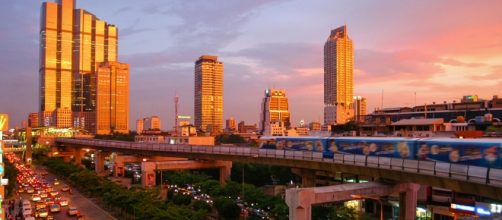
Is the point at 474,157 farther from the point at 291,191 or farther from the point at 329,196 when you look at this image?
the point at 291,191

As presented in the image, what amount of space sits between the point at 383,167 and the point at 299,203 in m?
9.82

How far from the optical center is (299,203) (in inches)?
1346

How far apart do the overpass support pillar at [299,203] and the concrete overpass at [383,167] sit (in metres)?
8.86

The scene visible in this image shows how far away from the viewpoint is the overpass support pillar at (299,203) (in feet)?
112

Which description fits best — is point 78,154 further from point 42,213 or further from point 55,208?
point 42,213

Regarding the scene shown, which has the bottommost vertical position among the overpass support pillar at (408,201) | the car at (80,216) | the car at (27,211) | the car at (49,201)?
the car at (49,201)

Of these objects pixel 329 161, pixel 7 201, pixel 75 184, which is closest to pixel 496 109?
pixel 329 161

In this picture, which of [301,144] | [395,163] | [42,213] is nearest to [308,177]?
[301,144]

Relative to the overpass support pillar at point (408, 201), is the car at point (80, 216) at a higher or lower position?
lower

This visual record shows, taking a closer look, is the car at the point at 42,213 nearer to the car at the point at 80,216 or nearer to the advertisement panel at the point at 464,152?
the car at the point at 80,216

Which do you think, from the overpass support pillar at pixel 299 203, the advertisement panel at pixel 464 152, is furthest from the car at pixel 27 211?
the advertisement panel at pixel 464 152

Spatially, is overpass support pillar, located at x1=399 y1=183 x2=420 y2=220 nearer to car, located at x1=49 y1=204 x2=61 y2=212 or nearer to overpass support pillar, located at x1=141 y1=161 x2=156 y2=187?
car, located at x1=49 y1=204 x2=61 y2=212

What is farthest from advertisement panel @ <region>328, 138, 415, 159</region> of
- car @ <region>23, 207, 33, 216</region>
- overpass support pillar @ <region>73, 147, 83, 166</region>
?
overpass support pillar @ <region>73, 147, 83, 166</region>

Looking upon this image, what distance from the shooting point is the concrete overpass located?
30391mm
